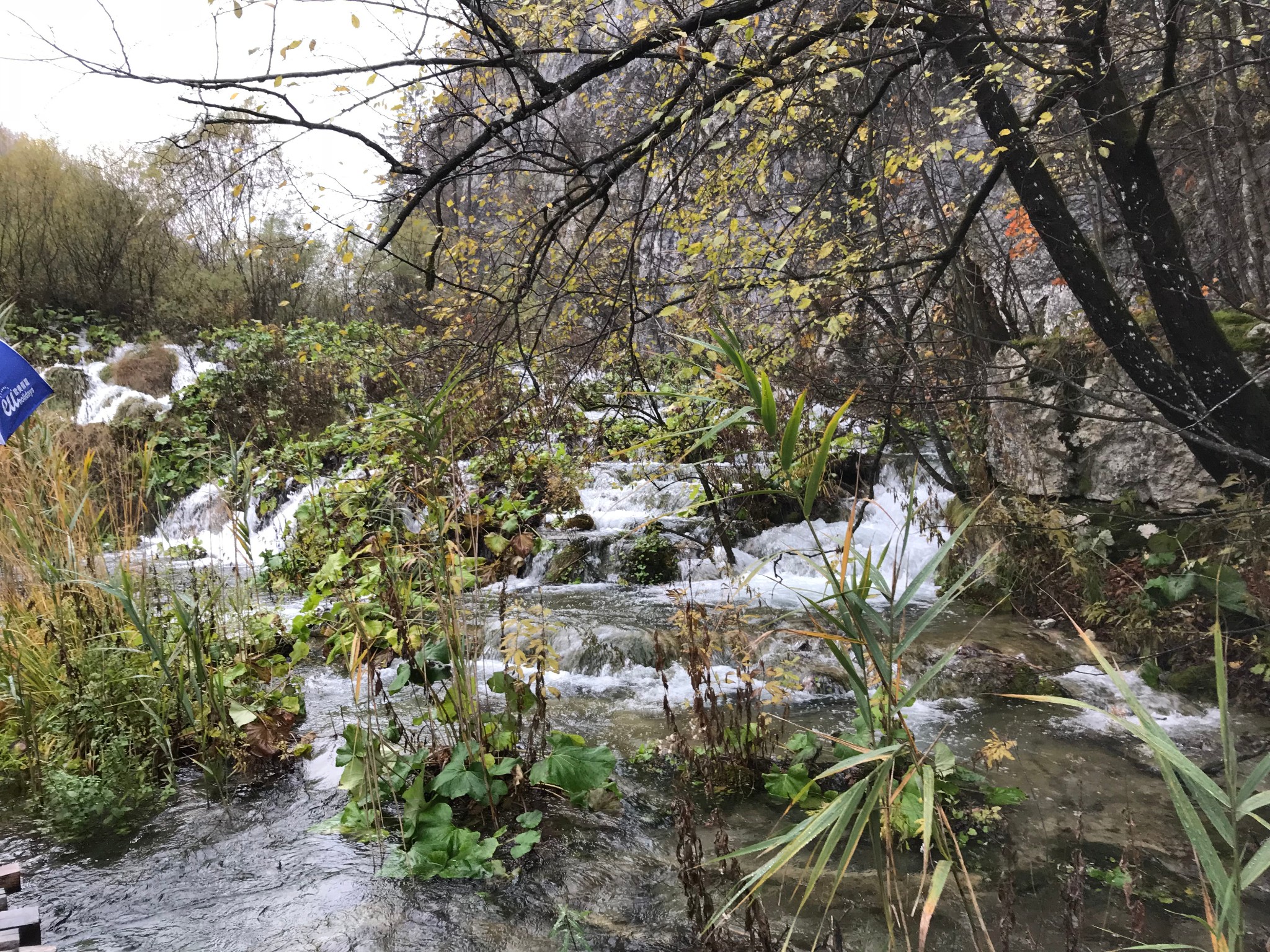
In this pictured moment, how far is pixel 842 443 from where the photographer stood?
688cm

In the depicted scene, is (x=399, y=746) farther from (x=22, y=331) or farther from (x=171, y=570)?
(x=22, y=331)

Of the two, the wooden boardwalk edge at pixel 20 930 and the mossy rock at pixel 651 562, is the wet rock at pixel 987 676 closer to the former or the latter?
the mossy rock at pixel 651 562

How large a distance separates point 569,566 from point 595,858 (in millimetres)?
4797

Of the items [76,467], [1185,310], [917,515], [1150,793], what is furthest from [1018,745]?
[76,467]

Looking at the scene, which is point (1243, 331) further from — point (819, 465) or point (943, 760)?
point (819, 465)

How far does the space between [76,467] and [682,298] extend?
3330 mm

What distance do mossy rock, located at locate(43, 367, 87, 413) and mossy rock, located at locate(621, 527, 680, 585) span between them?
30.3ft

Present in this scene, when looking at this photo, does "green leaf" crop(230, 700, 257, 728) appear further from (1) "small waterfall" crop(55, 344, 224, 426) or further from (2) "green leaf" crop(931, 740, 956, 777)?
(1) "small waterfall" crop(55, 344, 224, 426)

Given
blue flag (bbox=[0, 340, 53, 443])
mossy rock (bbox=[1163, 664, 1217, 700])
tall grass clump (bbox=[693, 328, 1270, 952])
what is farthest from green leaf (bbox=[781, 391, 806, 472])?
mossy rock (bbox=[1163, 664, 1217, 700])

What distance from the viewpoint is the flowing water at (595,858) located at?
2.16 metres

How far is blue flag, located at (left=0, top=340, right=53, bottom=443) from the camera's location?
2.89 m

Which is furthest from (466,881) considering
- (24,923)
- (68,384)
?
(68,384)

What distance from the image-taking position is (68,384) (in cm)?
1145

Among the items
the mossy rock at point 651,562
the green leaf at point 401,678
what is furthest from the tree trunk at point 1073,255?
the mossy rock at point 651,562
